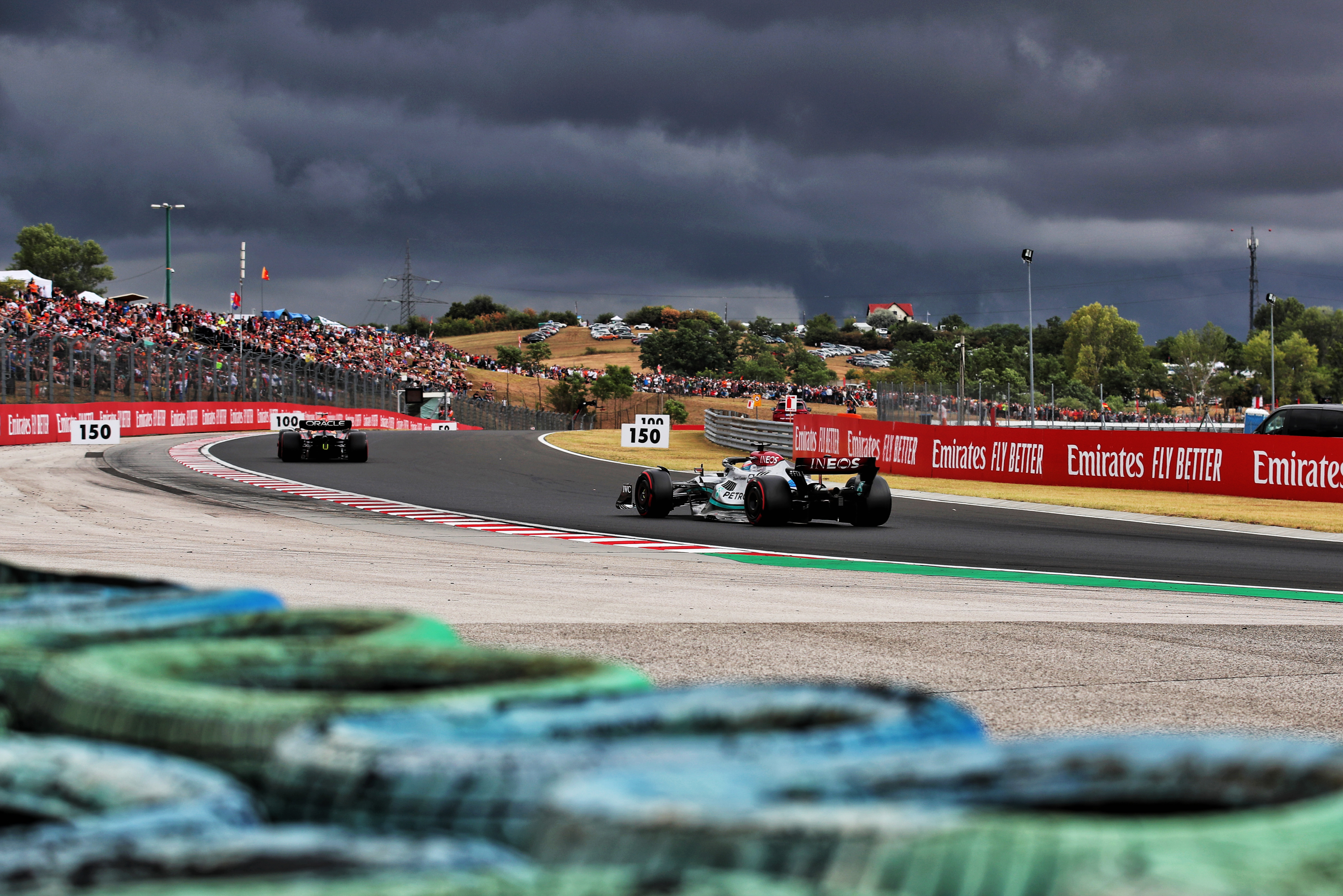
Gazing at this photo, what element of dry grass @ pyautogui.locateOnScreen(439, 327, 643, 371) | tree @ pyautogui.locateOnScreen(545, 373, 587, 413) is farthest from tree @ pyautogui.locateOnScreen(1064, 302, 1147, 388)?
tree @ pyautogui.locateOnScreen(545, 373, 587, 413)

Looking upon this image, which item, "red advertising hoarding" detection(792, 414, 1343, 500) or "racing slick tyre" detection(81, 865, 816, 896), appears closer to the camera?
"racing slick tyre" detection(81, 865, 816, 896)

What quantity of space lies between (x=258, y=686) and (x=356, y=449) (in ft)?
80.7

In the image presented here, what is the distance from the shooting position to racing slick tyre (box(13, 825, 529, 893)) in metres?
0.99

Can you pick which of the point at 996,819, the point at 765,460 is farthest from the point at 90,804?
the point at 765,460

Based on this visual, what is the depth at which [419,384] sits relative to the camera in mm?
68812

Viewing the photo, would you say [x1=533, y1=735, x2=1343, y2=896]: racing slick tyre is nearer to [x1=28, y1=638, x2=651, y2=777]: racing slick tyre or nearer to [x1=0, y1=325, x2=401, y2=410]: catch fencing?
[x1=28, y1=638, x2=651, y2=777]: racing slick tyre

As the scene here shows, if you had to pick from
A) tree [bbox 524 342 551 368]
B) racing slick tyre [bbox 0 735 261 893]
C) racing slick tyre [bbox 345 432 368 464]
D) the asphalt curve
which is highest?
tree [bbox 524 342 551 368]

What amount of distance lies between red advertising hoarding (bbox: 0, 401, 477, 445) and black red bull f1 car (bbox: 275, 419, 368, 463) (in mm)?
1360

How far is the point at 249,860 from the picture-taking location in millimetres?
1023

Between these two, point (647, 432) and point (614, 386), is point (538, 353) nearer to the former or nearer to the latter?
point (614, 386)

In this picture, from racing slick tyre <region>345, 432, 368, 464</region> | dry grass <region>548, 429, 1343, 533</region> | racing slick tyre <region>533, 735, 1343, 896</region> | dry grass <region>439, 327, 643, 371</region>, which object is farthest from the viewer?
dry grass <region>439, 327, 643, 371</region>

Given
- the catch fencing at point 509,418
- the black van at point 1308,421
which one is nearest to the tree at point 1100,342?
the catch fencing at point 509,418

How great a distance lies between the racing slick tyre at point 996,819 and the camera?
35.9 inches

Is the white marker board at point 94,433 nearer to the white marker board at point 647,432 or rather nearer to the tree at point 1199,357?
the white marker board at point 647,432
